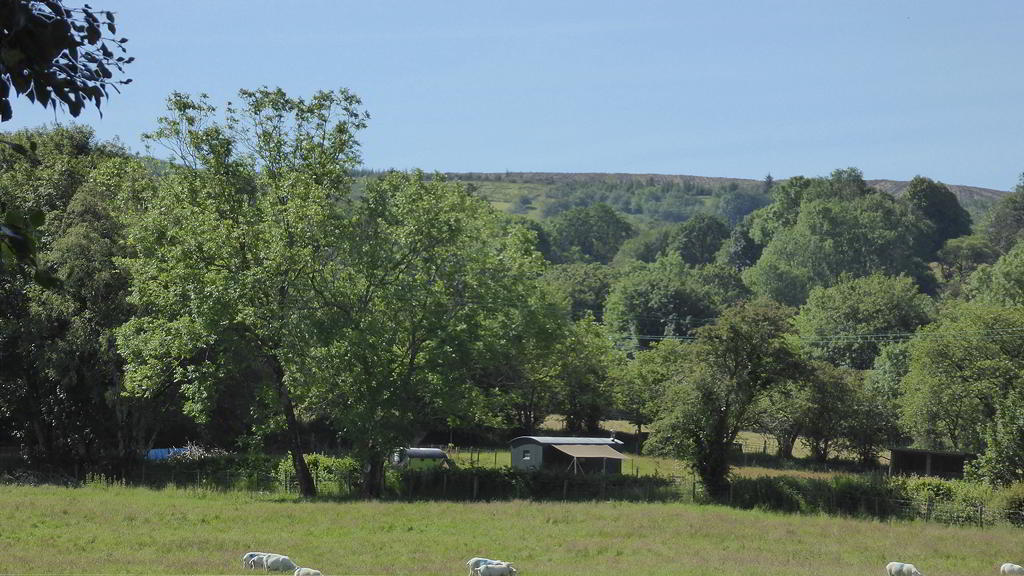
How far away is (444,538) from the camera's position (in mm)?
30000

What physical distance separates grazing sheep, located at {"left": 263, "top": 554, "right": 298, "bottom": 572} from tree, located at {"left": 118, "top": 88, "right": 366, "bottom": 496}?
55.2 ft

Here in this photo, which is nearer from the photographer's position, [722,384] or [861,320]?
[722,384]

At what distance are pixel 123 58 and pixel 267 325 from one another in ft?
112

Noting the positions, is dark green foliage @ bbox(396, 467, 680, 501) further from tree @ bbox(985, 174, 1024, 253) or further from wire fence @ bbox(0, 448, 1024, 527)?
tree @ bbox(985, 174, 1024, 253)

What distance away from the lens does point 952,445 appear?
62.3 m

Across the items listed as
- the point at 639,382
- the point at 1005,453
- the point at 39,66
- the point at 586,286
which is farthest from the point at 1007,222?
the point at 39,66

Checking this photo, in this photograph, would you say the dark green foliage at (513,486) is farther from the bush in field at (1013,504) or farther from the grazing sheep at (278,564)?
the grazing sheep at (278,564)

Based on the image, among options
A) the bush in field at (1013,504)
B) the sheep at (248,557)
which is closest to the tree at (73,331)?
the sheep at (248,557)

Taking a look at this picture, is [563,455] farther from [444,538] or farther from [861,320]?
[861,320]

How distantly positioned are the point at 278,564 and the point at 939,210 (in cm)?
16981

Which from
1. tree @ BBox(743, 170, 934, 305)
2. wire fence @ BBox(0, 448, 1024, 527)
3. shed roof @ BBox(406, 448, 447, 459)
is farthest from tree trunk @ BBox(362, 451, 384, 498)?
tree @ BBox(743, 170, 934, 305)

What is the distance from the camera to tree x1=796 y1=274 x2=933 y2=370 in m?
100

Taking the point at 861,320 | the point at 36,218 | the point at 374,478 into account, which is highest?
the point at 861,320

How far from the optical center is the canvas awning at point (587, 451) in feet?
180
